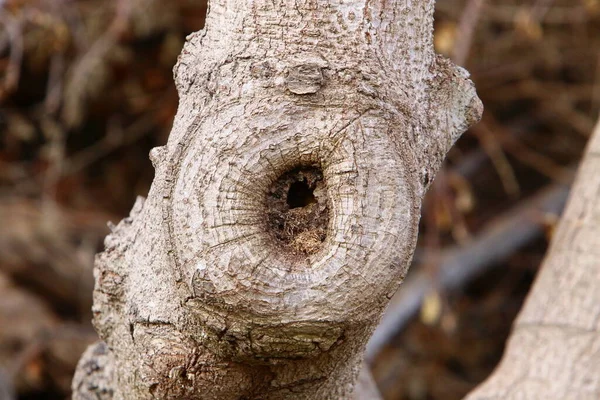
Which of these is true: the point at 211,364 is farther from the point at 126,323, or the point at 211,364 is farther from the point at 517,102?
the point at 517,102

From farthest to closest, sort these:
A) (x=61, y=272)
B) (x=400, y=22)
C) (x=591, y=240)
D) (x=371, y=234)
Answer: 1. (x=61, y=272)
2. (x=591, y=240)
3. (x=400, y=22)
4. (x=371, y=234)

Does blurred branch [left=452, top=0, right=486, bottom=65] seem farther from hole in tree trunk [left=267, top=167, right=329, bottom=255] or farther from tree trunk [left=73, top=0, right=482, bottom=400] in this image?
hole in tree trunk [left=267, top=167, right=329, bottom=255]

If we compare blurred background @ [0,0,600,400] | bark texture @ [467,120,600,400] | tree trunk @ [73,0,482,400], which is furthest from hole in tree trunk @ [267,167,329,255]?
blurred background @ [0,0,600,400]

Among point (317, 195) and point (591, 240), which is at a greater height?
point (317, 195)

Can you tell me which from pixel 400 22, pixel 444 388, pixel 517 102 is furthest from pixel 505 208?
pixel 400 22

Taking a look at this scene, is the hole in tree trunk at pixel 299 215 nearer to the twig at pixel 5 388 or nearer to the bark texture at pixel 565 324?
the bark texture at pixel 565 324

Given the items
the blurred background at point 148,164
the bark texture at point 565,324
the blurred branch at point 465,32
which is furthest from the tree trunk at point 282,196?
the blurred background at point 148,164

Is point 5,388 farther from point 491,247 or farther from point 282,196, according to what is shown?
point 282,196
